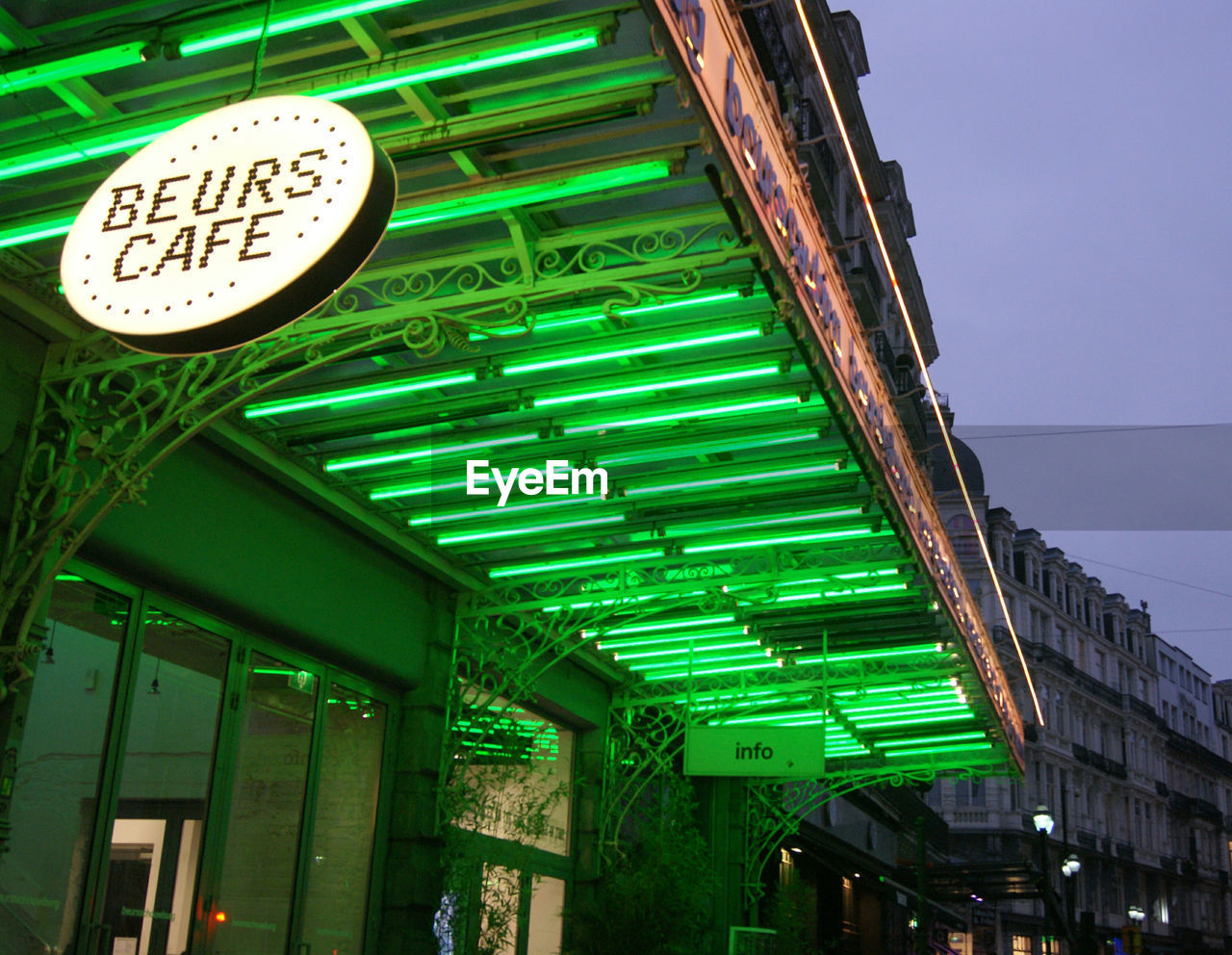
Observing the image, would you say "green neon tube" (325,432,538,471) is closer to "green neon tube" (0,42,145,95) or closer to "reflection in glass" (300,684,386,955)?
"reflection in glass" (300,684,386,955)

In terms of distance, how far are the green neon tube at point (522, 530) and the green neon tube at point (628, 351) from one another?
306 centimetres

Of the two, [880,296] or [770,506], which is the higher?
[880,296]

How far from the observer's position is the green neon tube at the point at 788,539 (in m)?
11.8

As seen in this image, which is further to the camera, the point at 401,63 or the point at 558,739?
the point at 558,739

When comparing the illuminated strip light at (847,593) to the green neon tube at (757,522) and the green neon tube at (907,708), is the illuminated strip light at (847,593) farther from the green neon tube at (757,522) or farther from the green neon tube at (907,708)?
the green neon tube at (907,708)

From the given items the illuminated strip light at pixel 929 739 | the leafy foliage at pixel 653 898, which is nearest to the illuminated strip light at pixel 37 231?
the leafy foliage at pixel 653 898

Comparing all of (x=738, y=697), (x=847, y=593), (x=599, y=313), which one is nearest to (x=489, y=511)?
(x=599, y=313)

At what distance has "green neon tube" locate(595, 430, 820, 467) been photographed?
32.1 feet

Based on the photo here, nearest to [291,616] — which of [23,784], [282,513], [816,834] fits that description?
[282,513]

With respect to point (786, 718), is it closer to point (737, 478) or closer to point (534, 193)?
point (737, 478)

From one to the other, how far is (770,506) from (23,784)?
20.5 feet

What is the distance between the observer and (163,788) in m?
9.52

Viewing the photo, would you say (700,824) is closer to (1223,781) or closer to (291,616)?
(291,616)

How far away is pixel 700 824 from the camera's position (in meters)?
19.9
